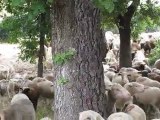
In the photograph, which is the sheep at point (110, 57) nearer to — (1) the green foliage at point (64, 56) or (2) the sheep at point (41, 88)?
(2) the sheep at point (41, 88)

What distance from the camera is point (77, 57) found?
22.5 ft

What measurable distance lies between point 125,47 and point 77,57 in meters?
7.63

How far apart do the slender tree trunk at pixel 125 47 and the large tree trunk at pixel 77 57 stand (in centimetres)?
703

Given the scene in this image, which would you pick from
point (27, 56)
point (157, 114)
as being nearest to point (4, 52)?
point (27, 56)

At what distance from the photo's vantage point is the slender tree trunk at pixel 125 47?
14047 millimetres

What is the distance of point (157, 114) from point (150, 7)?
5558 millimetres

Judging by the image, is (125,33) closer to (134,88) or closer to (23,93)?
(134,88)

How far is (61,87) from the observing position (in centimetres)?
694

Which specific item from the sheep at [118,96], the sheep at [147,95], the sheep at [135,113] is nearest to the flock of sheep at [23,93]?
the sheep at [135,113]

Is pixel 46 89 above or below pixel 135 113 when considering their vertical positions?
above

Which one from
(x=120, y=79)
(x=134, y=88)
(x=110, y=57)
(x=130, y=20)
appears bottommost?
(x=134, y=88)

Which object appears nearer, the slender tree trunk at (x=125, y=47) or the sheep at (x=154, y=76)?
the sheep at (x=154, y=76)

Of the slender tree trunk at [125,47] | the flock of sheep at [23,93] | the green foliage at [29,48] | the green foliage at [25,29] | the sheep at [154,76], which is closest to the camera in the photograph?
the flock of sheep at [23,93]

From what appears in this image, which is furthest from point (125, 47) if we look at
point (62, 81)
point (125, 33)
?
point (62, 81)
